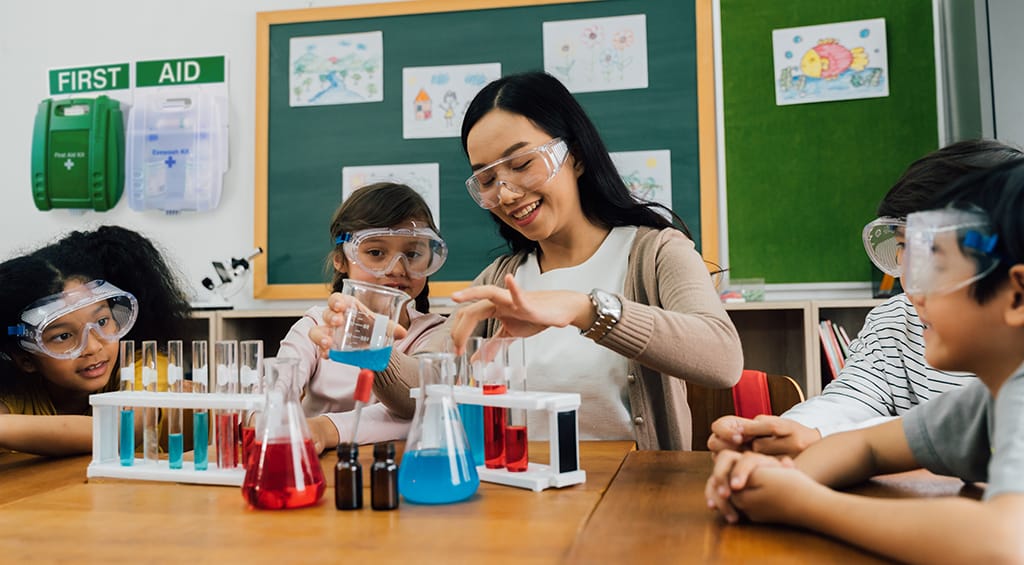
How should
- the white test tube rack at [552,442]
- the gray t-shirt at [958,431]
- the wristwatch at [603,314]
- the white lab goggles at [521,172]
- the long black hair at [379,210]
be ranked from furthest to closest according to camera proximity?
the long black hair at [379,210] → the white lab goggles at [521,172] → the wristwatch at [603,314] → the white test tube rack at [552,442] → the gray t-shirt at [958,431]

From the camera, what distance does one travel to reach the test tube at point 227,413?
1133 mm

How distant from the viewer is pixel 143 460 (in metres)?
1.21

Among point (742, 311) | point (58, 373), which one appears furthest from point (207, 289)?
point (742, 311)

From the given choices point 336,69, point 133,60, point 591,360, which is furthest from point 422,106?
point 591,360

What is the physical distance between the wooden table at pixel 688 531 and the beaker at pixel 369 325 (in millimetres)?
383

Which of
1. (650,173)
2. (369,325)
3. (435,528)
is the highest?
(650,173)


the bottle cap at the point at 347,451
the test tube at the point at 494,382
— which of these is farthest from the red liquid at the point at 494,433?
the bottle cap at the point at 347,451

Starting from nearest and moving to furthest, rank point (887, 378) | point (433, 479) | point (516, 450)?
point (433, 479), point (516, 450), point (887, 378)

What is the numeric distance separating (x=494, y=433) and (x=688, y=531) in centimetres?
37

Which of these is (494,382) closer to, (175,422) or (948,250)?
(175,422)

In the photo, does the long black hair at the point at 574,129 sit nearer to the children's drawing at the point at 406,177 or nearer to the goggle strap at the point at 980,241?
the goggle strap at the point at 980,241

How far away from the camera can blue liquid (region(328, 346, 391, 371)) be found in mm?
1127

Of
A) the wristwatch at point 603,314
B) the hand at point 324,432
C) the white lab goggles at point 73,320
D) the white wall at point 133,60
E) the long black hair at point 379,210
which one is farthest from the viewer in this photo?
the white wall at point 133,60

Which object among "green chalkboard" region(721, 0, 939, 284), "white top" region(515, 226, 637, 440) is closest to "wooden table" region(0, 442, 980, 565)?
"white top" region(515, 226, 637, 440)
